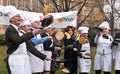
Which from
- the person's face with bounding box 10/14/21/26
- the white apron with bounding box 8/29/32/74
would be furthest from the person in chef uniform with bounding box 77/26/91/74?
the person's face with bounding box 10/14/21/26

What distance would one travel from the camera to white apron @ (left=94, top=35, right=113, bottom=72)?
11.5 meters

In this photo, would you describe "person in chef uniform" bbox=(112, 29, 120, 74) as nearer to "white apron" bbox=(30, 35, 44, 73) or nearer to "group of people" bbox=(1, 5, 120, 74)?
"group of people" bbox=(1, 5, 120, 74)

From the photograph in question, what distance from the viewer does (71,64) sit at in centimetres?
1198

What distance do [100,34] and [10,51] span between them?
15.4 feet

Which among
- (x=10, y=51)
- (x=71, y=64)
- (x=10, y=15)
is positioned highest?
(x=10, y=15)

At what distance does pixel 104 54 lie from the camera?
11.6 m

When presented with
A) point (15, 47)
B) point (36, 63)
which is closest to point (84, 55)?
point (36, 63)

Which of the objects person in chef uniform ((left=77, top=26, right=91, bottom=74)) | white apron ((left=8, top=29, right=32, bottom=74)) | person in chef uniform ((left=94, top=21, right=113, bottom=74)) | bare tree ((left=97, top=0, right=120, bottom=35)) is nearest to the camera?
white apron ((left=8, top=29, right=32, bottom=74))

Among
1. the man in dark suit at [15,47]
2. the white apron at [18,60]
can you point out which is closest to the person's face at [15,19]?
the man in dark suit at [15,47]

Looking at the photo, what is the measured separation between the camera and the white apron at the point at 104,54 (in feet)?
37.7

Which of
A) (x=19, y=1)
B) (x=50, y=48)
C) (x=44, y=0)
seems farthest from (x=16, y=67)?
(x=19, y=1)

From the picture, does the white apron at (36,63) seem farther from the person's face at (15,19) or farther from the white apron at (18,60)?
the person's face at (15,19)

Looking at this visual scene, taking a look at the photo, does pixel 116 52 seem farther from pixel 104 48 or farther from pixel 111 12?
pixel 111 12

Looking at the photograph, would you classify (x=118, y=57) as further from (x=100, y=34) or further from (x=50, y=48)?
(x=50, y=48)
